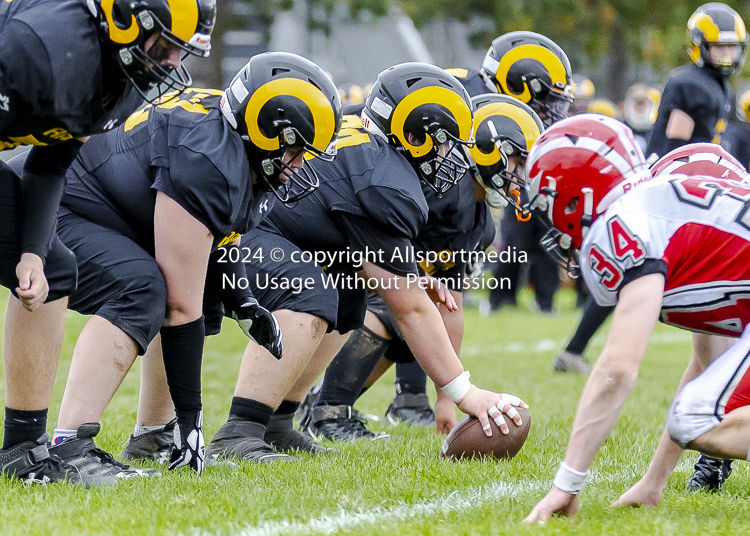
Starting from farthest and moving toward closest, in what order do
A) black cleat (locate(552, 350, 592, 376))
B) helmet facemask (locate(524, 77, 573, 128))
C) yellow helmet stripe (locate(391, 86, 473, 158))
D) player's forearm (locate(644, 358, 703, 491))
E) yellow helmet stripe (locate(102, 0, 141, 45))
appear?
black cleat (locate(552, 350, 592, 376)) < helmet facemask (locate(524, 77, 573, 128)) < yellow helmet stripe (locate(391, 86, 473, 158)) < player's forearm (locate(644, 358, 703, 491)) < yellow helmet stripe (locate(102, 0, 141, 45))

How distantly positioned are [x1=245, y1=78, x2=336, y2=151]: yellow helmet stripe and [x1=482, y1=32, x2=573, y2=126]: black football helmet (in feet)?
6.85

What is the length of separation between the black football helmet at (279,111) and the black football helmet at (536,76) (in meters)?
1.99

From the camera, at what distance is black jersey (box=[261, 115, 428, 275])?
3754 millimetres

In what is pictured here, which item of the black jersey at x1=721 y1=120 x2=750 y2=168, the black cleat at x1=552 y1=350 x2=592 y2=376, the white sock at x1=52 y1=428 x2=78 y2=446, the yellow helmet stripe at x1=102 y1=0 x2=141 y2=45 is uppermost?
the yellow helmet stripe at x1=102 y1=0 x2=141 y2=45

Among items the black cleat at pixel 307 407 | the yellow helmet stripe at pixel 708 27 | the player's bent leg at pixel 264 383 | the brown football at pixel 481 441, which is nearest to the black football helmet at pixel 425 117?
the player's bent leg at pixel 264 383

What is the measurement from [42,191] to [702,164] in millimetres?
2133

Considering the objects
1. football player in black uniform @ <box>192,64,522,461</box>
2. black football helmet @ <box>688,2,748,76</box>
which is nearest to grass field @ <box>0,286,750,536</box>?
football player in black uniform @ <box>192,64,522,461</box>

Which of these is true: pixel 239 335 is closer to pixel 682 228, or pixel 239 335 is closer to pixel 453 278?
pixel 453 278

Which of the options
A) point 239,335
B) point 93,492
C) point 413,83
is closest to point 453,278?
point 413,83

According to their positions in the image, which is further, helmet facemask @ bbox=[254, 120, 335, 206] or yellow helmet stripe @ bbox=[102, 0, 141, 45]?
helmet facemask @ bbox=[254, 120, 335, 206]

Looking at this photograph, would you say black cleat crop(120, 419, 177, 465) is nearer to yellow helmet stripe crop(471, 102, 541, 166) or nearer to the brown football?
the brown football

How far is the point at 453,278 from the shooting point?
4.86 metres

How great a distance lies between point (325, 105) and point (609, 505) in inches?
66.1

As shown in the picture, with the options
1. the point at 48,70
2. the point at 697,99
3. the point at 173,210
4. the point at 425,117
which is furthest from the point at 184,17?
the point at 697,99
